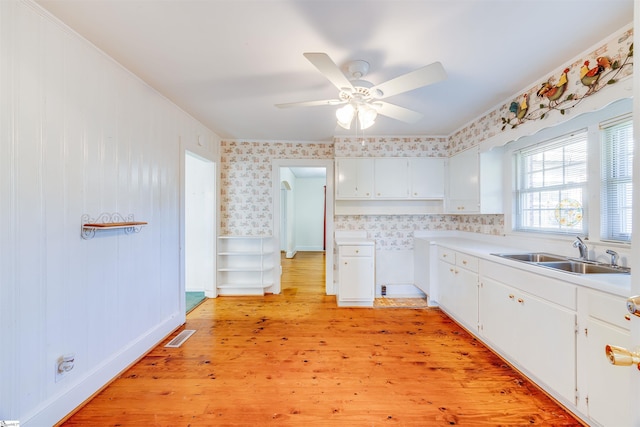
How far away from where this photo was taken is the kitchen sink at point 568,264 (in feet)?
5.65

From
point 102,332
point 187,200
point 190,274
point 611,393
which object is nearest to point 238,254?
point 190,274


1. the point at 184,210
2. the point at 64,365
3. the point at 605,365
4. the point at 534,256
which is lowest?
the point at 64,365

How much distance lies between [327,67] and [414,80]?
0.55 metres

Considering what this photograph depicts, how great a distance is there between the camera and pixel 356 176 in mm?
3627

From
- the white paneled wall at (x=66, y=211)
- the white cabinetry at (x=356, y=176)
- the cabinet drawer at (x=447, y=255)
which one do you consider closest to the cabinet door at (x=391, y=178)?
the white cabinetry at (x=356, y=176)

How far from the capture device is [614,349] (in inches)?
23.9

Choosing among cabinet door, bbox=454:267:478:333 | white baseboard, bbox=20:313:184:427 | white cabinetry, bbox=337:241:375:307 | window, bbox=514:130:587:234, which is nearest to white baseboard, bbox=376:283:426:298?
white cabinetry, bbox=337:241:375:307

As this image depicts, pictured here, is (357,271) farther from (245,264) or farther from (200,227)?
(200,227)

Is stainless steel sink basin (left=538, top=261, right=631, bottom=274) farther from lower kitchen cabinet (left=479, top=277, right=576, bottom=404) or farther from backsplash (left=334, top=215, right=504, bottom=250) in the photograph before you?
backsplash (left=334, top=215, right=504, bottom=250)

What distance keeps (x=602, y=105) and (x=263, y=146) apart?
3585 millimetres

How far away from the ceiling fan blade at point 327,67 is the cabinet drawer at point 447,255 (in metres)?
2.14

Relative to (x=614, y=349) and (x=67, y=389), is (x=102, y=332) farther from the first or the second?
(x=614, y=349)

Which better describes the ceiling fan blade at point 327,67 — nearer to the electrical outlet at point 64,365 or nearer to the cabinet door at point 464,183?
the cabinet door at point 464,183

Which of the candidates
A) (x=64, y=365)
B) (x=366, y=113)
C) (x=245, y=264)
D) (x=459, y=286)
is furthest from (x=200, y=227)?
(x=459, y=286)
